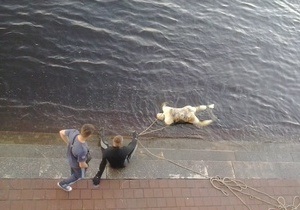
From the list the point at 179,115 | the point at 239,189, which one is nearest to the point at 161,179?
the point at 239,189

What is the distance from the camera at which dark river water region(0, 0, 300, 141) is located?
9.69 meters

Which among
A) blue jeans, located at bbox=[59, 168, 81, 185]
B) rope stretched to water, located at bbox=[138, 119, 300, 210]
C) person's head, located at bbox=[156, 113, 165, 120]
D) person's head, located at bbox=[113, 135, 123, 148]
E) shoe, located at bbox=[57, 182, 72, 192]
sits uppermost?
person's head, located at bbox=[113, 135, 123, 148]

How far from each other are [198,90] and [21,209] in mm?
6503

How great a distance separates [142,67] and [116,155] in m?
4.90

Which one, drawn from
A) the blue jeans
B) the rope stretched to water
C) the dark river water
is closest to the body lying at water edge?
the dark river water

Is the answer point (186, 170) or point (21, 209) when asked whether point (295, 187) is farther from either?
point (21, 209)

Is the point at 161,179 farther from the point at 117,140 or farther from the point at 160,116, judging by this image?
the point at 160,116

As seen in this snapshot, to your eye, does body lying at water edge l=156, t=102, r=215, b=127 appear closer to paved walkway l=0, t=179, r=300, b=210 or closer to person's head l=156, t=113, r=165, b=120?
person's head l=156, t=113, r=165, b=120

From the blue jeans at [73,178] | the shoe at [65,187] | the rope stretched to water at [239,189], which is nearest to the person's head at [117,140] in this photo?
the blue jeans at [73,178]

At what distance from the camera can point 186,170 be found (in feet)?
25.7

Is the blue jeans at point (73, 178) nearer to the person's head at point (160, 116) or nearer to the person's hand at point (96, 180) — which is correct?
the person's hand at point (96, 180)

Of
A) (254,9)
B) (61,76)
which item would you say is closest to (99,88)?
(61,76)

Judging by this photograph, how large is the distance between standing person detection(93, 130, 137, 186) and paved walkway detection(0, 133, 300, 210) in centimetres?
23

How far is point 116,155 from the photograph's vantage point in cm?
687
